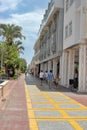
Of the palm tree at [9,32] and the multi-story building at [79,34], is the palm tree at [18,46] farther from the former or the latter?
Result: the multi-story building at [79,34]

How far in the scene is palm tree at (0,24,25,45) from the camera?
2539 inches

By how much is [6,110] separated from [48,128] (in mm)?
4287

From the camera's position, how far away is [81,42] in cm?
2633

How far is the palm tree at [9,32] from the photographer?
64.5 metres

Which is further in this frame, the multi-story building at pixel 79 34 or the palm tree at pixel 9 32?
the palm tree at pixel 9 32

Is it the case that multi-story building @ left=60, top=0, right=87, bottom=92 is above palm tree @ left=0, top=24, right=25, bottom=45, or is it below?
below

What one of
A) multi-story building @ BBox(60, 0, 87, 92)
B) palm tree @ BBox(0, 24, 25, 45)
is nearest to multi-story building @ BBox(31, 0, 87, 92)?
multi-story building @ BBox(60, 0, 87, 92)

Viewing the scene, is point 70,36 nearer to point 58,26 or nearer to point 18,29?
point 58,26

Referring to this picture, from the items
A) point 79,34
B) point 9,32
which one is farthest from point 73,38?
point 9,32

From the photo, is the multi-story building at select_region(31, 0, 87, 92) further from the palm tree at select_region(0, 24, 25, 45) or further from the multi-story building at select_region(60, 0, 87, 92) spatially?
the palm tree at select_region(0, 24, 25, 45)

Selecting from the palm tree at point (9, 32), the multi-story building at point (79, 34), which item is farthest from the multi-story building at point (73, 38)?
the palm tree at point (9, 32)

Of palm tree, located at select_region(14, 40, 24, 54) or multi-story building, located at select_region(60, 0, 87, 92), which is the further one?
palm tree, located at select_region(14, 40, 24, 54)

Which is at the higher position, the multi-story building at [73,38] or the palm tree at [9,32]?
the palm tree at [9,32]

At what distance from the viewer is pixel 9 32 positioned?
2554 inches
